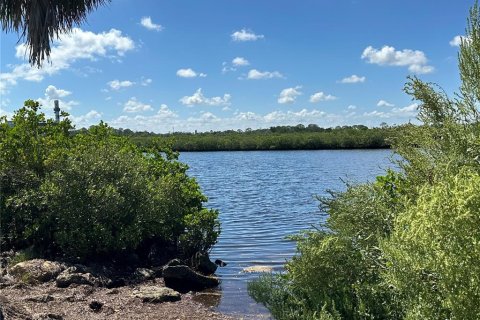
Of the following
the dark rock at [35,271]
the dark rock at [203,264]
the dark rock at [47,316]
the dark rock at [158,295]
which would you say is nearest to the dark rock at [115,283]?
the dark rock at [158,295]

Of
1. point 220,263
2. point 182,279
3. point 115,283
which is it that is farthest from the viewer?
point 220,263

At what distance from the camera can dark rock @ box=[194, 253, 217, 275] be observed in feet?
40.2

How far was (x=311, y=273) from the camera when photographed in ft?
17.4

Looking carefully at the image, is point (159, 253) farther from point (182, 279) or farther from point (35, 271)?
point (35, 271)

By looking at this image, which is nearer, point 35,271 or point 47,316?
point 47,316

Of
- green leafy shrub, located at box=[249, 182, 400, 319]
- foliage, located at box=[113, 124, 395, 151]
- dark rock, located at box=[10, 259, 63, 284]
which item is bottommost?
dark rock, located at box=[10, 259, 63, 284]

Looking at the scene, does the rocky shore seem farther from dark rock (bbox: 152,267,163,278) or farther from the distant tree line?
the distant tree line

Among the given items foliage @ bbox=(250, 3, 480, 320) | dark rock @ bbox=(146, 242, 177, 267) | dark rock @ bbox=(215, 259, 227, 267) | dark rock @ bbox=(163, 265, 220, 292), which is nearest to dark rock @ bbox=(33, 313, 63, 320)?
foliage @ bbox=(250, 3, 480, 320)

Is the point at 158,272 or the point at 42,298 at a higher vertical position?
the point at 42,298

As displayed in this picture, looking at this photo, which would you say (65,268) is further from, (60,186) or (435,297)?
(435,297)

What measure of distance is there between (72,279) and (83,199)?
6.26ft

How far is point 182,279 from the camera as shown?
10711 mm

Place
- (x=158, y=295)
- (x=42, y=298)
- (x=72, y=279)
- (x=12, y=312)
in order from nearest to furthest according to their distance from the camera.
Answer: (x=12, y=312) < (x=42, y=298) < (x=158, y=295) < (x=72, y=279)

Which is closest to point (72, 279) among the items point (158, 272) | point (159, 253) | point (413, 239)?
point (158, 272)
